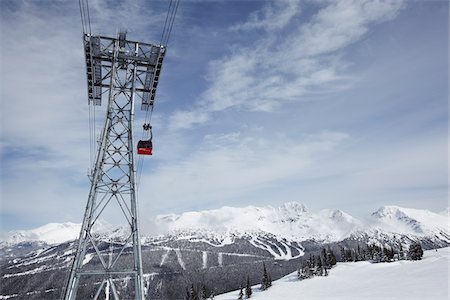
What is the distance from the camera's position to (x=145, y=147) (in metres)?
17.4

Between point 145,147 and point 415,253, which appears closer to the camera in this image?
point 145,147

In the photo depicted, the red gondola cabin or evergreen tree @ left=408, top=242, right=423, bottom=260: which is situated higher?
the red gondola cabin

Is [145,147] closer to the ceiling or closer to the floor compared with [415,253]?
closer to the ceiling

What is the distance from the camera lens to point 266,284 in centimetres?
13112

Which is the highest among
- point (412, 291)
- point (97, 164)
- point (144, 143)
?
point (144, 143)

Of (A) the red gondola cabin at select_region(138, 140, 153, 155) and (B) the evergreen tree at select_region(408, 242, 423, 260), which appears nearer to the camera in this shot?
(A) the red gondola cabin at select_region(138, 140, 153, 155)

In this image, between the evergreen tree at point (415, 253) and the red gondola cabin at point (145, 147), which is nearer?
the red gondola cabin at point (145, 147)

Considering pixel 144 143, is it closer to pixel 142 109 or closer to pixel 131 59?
pixel 142 109

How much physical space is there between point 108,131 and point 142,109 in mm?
2995

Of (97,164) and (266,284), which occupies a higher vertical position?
(97,164)

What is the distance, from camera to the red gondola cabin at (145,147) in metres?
17.2

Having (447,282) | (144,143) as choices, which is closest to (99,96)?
(144,143)

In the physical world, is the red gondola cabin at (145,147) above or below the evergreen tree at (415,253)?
above

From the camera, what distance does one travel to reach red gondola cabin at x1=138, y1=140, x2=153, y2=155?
17234mm
